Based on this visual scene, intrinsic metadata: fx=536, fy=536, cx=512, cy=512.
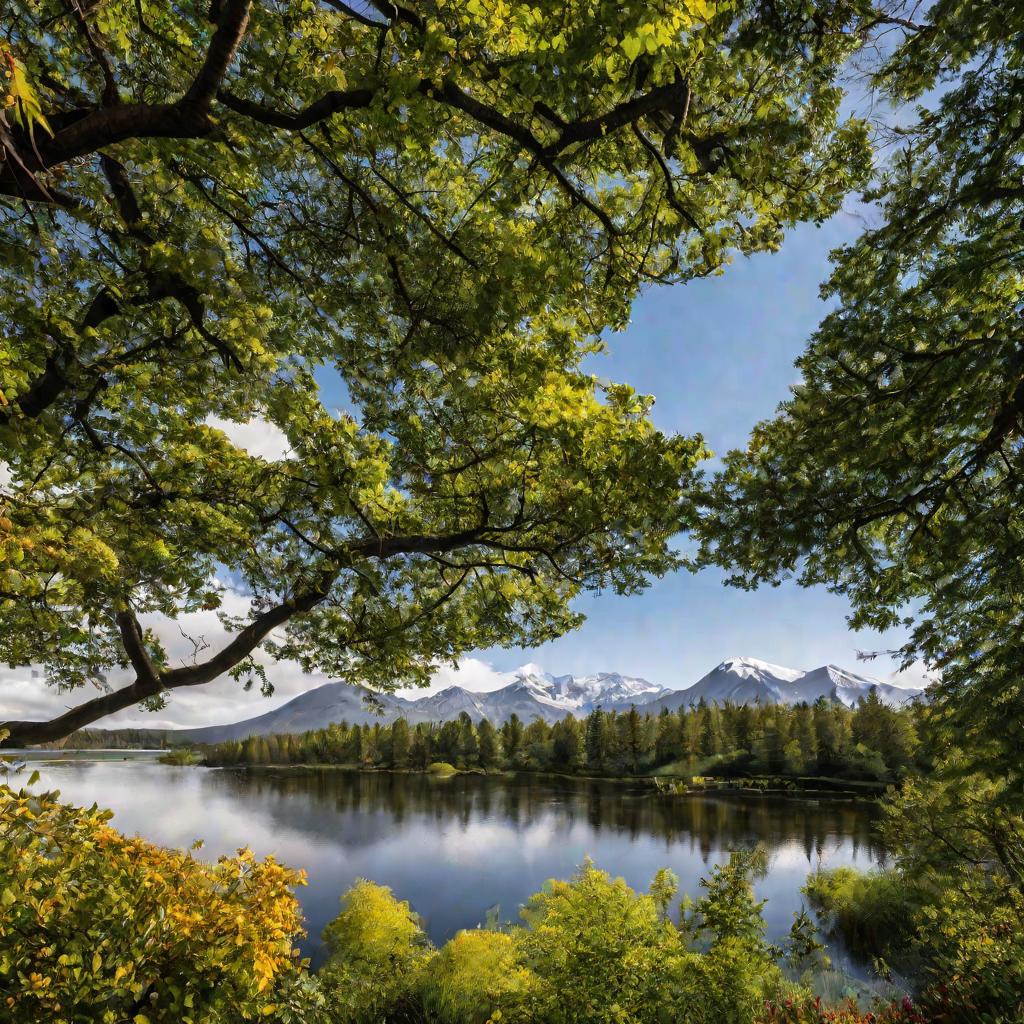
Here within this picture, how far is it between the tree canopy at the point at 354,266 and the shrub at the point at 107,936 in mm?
1601

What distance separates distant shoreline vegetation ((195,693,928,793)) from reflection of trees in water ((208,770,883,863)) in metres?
7.17

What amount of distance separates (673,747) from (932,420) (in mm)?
68199

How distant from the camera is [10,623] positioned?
21.9 feet

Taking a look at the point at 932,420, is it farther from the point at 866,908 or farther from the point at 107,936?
the point at 866,908

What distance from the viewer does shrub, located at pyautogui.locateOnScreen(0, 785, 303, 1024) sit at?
306cm

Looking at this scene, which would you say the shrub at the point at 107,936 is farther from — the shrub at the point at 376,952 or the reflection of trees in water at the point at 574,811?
the reflection of trees in water at the point at 574,811

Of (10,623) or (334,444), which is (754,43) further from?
(10,623)

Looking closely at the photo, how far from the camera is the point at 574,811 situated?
1479 inches

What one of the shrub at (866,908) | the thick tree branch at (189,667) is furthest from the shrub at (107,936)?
the shrub at (866,908)

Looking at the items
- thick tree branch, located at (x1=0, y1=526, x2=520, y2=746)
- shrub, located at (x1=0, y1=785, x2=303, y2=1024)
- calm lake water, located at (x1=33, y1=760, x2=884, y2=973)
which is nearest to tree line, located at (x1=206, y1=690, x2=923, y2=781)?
calm lake water, located at (x1=33, y1=760, x2=884, y2=973)

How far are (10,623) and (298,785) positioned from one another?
58714 millimetres

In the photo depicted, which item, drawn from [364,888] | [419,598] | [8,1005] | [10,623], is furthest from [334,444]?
[364,888]

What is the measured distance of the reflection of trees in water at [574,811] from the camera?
94.5 feet

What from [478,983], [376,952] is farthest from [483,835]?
[478,983]
